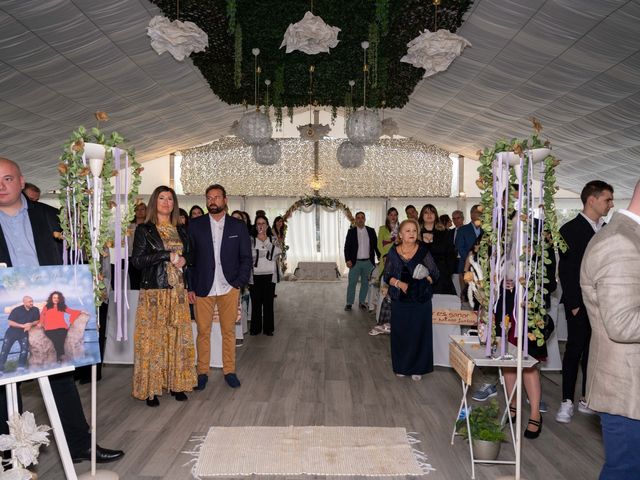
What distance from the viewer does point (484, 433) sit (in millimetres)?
3354

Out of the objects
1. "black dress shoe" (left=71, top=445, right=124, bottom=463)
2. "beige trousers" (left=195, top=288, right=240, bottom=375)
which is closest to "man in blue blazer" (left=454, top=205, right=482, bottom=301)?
"beige trousers" (left=195, top=288, right=240, bottom=375)

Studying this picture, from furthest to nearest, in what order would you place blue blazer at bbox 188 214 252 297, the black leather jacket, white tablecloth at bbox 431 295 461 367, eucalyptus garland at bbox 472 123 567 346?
white tablecloth at bbox 431 295 461 367
blue blazer at bbox 188 214 252 297
the black leather jacket
eucalyptus garland at bbox 472 123 567 346

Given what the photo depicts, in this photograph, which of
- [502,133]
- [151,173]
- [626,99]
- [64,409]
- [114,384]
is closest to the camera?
[64,409]

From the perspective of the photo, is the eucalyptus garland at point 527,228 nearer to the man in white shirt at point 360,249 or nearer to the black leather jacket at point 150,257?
the black leather jacket at point 150,257

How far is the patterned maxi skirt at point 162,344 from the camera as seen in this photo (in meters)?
4.33

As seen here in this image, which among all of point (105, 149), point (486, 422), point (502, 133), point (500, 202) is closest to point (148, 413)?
point (105, 149)

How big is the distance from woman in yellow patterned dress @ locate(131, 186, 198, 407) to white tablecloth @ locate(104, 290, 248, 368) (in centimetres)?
94

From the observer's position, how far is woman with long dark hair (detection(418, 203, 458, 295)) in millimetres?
6508

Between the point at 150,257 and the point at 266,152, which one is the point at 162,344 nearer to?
the point at 150,257

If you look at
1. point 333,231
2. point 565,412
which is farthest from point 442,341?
point 333,231

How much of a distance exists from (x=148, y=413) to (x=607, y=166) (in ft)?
38.3

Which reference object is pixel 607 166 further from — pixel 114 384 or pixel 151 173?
pixel 151 173

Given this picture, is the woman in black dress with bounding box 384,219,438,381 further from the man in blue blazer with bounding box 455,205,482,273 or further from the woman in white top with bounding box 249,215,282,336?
the woman in white top with bounding box 249,215,282,336

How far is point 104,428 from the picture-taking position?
3895 mm
